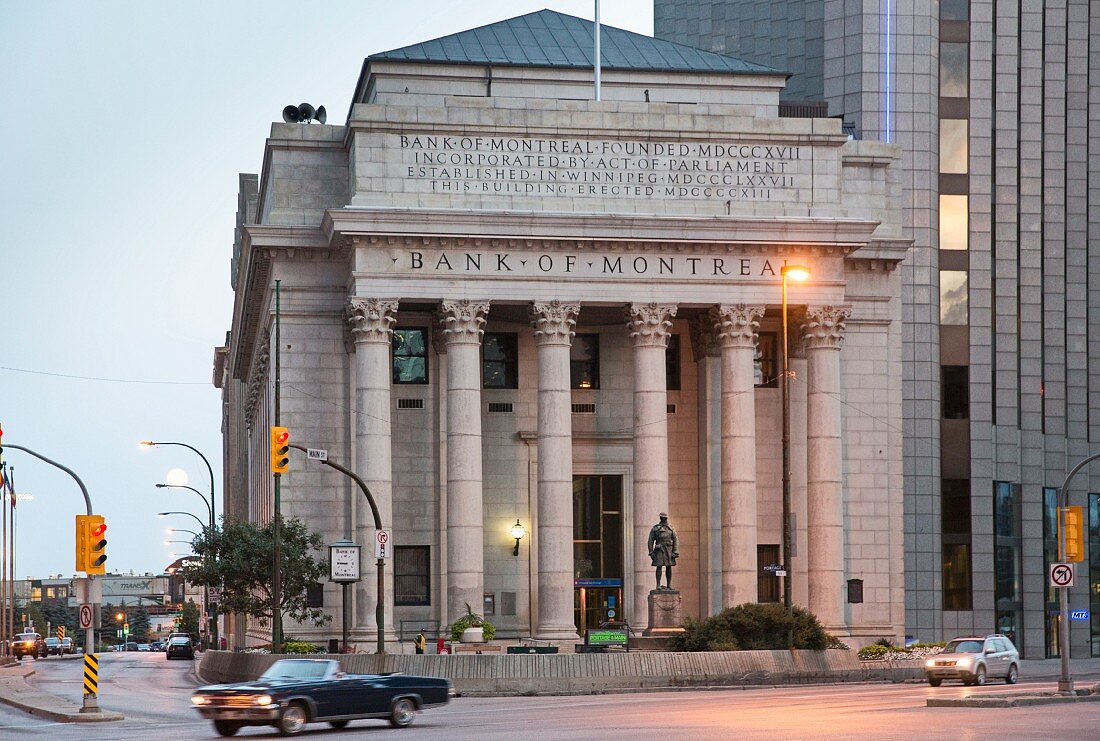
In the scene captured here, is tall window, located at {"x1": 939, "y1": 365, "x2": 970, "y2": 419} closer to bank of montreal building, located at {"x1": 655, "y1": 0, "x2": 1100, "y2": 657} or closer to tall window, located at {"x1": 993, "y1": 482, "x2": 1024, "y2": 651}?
bank of montreal building, located at {"x1": 655, "y1": 0, "x2": 1100, "y2": 657}

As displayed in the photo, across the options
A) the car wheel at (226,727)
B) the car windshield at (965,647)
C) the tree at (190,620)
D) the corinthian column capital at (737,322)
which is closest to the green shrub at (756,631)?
the car windshield at (965,647)

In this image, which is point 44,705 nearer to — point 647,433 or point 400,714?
point 400,714

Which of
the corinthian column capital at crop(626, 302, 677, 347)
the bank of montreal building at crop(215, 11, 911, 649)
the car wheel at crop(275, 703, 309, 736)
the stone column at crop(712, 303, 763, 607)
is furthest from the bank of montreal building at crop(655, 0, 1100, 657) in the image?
the car wheel at crop(275, 703, 309, 736)

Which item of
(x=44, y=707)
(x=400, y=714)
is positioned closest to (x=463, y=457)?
(x=44, y=707)

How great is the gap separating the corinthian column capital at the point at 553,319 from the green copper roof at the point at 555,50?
10.9m

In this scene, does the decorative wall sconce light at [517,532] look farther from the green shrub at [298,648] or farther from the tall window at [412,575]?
the green shrub at [298,648]

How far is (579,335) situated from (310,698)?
116ft

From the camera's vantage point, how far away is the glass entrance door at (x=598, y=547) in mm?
63594

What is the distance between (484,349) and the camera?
210 feet

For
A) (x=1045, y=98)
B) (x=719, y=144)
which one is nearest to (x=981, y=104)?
(x=1045, y=98)

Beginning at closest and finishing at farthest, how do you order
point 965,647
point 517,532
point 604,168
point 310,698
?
point 310,698
point 965,647
point 604,168
point 517,532

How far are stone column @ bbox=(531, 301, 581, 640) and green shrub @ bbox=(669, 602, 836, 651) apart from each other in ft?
26.4

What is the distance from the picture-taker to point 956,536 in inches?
2874

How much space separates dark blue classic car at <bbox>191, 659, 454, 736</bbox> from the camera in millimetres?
29969
